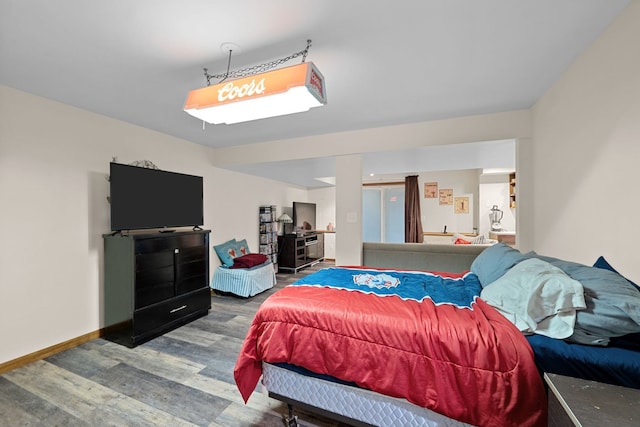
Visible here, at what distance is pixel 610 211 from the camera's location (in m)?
1.53

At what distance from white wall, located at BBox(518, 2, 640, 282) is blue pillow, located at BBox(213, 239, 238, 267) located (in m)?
4.17

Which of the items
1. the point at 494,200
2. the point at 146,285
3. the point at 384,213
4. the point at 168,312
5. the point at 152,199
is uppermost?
the point at 494,200

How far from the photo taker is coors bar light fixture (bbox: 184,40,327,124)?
149cm

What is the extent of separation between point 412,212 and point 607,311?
5458 millimetres

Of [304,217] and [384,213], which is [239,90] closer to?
[304,217]

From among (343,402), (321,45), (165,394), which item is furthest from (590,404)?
(165,394)

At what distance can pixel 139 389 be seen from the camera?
196 centimetres

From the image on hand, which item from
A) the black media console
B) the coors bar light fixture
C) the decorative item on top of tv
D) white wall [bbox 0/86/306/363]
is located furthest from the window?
white wall [bbox 0/86/306/363]

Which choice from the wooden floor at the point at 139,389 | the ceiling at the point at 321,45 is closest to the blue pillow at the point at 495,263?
the ceiling at the point at 321,45

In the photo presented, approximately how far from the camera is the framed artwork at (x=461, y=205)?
6.12 metres

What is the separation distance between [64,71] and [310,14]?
202 cm

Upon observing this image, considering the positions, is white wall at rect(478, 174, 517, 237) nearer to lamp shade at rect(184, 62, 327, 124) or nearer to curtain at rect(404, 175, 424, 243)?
curtain at rect(404, 175, 424, 243)

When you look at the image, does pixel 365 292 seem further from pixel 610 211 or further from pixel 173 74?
pixel 173 74

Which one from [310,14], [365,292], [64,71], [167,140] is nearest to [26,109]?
[64,71]
